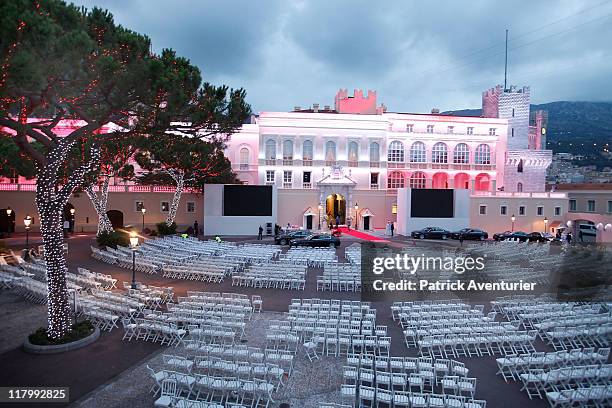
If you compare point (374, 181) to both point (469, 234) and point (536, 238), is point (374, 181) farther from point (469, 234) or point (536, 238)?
point (536, 238)

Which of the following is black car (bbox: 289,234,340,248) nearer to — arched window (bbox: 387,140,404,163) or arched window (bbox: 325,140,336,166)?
arched window (bbox: 325,140,336,166)

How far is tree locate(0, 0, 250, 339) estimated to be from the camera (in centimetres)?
866

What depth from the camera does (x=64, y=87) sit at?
35.1 ft

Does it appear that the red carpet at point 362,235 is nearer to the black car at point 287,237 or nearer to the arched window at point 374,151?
the black car at point 287,237

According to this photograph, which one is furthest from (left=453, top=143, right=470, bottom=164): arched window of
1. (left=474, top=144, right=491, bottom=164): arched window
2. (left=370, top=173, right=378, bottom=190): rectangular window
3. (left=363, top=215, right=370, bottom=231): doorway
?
(left=363, top=215, right=370, bottom=231): doorway

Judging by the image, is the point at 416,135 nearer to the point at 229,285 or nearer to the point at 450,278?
the point at 450,278

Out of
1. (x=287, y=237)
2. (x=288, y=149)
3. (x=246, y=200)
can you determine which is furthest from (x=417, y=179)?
(x=246, y=200)

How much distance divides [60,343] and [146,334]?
227 centimetres

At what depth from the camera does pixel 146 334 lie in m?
12.3

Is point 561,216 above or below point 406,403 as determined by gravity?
above

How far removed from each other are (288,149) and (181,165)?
14841mm

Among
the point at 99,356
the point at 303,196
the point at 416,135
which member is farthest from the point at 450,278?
the point at 416,135

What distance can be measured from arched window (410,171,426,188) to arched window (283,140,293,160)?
14980 mm

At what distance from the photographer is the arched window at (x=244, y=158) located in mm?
46625
